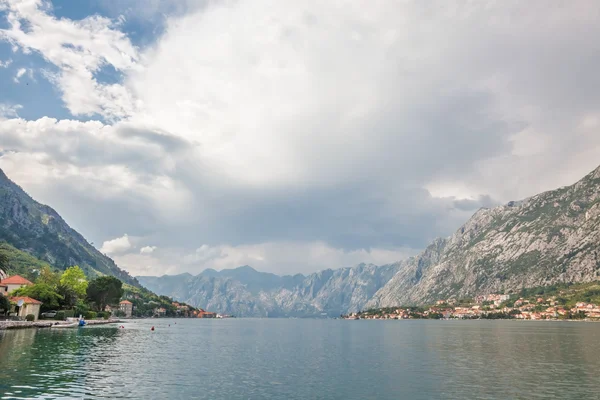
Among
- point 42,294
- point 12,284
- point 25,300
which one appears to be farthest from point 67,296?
point 25,300

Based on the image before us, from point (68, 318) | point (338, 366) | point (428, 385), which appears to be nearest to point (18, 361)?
point (338, 366)

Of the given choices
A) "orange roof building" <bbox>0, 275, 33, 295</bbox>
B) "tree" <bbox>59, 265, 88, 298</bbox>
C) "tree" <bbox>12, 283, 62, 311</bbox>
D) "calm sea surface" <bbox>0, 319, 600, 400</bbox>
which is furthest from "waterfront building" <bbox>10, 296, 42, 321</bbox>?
"calm sea surface" <bbox>0, 319, 600, 400</bbox>

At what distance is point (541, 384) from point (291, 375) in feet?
102

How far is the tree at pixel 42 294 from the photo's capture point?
14538 centimetres

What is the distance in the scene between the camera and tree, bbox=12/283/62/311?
145 meters

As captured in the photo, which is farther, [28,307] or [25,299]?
[28,307]

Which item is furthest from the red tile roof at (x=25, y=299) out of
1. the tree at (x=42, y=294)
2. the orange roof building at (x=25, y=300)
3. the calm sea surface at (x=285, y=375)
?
the calm sea surface at (x=285, y=375)

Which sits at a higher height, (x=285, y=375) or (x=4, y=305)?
(x=4, y=305)

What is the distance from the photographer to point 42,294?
481 ft

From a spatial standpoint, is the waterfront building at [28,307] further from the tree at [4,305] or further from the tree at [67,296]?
the tree at [67,296]

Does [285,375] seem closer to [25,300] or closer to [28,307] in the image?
[25,300]

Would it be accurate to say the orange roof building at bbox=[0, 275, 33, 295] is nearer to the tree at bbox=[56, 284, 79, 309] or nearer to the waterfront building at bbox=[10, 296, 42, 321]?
the tree at bbox=[56, 284, 79, 309]

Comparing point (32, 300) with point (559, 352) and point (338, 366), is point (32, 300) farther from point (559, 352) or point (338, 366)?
point (559, 352)

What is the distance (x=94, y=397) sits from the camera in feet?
124
